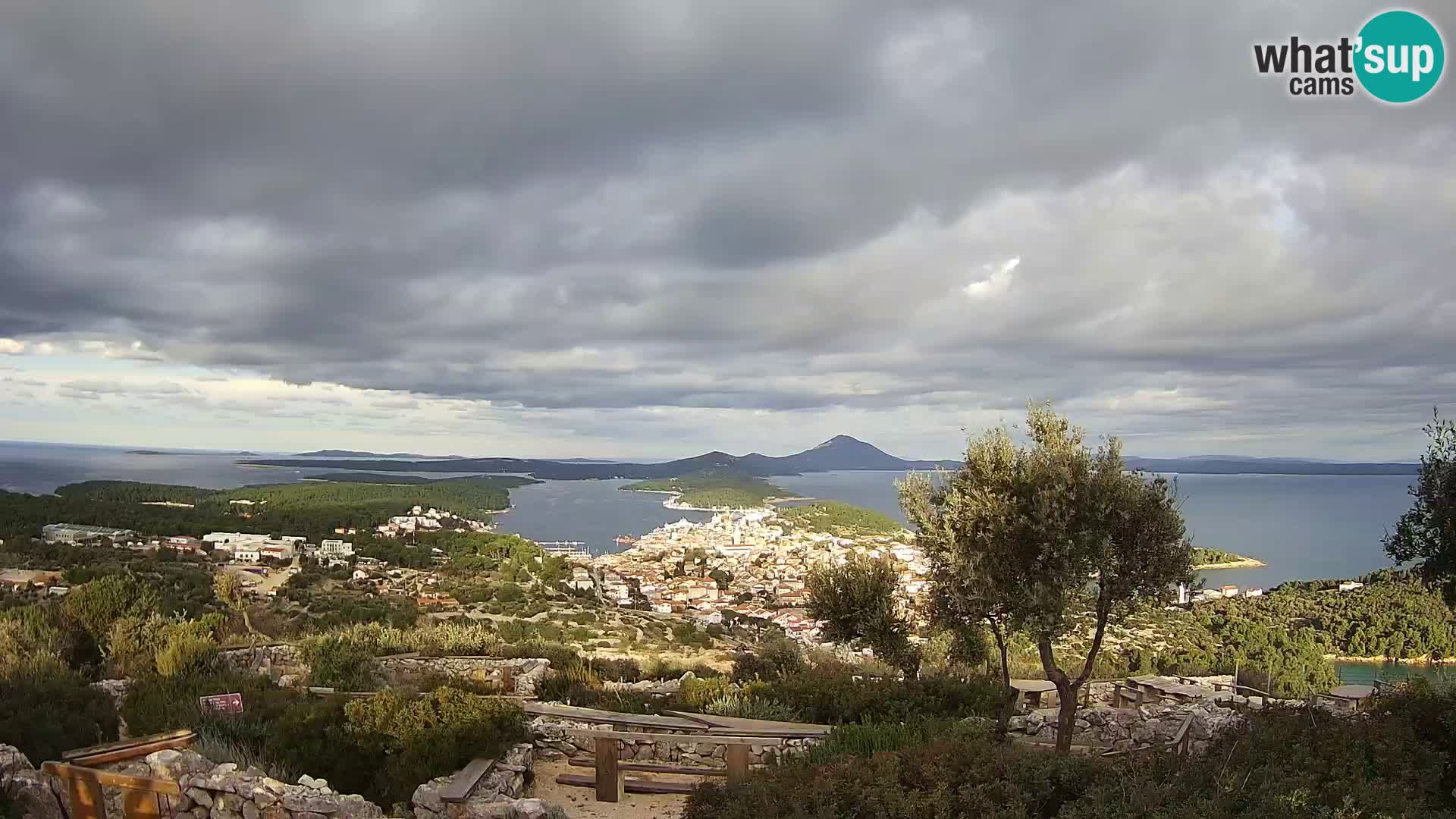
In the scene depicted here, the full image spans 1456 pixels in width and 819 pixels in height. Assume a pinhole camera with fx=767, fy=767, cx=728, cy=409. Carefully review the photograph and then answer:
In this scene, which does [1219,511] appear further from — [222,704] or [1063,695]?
[222,704]

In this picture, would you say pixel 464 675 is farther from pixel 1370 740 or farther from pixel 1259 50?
pixel 1259 50

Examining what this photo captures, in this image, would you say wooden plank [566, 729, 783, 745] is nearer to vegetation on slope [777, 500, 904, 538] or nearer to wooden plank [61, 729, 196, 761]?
wooden plank [61, 729, 196, 761]

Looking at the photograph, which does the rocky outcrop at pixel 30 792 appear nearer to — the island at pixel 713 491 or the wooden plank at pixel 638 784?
the wooden plank at pixel 638 784

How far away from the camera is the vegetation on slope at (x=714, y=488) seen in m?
106

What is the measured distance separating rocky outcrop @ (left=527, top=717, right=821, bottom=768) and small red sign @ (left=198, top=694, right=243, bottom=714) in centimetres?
275

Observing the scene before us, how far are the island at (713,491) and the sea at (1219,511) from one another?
2803 millimetres

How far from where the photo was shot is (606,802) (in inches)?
264

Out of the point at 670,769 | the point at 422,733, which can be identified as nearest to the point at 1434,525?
the point at 670,769

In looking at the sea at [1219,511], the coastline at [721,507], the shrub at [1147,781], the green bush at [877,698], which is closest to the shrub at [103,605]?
the green bush at [877,698]

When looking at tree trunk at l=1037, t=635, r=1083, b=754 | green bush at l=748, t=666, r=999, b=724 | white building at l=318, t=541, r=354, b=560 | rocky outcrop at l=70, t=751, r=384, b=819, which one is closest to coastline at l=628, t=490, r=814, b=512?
white building at l=318, t=541, r=354, b=560

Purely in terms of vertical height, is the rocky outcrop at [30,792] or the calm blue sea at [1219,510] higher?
the rocky outcrop at [30,792]

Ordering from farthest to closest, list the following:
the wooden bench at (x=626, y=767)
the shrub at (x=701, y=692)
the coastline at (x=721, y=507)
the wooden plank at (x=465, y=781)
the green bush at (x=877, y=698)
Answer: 1. the coastline at (x=721, y=507)
2. the shrub at (x=701, y=692)
3. the green bush at (x=877, y=698)
4. the wooden bench at (x=626, y=767)
5. the wooden plank at (x=465, y=781)

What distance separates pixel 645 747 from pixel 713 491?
114 meters

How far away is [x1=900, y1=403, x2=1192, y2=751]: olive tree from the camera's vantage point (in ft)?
21.9
